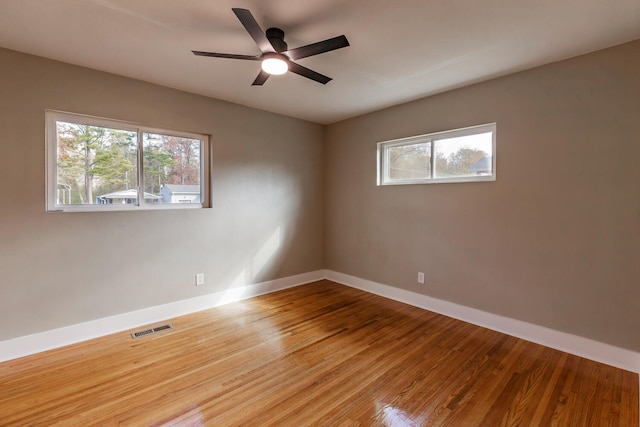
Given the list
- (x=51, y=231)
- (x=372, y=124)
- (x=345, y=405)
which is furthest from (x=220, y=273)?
(x=372, y=124)

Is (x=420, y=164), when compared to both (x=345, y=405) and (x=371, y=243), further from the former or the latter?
(x=345, y=405)

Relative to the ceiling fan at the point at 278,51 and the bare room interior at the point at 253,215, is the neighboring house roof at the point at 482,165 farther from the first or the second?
the ceiling fan at the point at 278,51

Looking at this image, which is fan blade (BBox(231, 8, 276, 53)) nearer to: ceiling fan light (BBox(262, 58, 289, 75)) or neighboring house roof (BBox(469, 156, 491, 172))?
ceiling fan light (BBox(262, 58, 289, 75))

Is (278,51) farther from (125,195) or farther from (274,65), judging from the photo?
(125,195)

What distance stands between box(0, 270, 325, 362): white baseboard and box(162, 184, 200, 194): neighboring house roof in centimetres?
127

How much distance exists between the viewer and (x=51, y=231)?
256 cm

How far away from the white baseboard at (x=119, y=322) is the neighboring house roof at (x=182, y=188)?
1.27 metres

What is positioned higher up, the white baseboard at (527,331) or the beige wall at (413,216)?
the beige wall at (413,216)

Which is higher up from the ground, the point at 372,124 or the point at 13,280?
the point at 372,124

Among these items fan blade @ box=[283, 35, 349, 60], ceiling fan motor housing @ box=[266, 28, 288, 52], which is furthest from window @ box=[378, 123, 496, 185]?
ceiling fan motor housing @ box=[266, 28, 288, 52]

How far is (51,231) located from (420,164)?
3.93 m

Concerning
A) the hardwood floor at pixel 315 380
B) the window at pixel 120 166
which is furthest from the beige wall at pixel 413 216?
the hardwood floor at pixel 315 380

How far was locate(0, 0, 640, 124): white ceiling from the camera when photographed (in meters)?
1.84

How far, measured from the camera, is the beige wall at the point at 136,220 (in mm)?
2420
